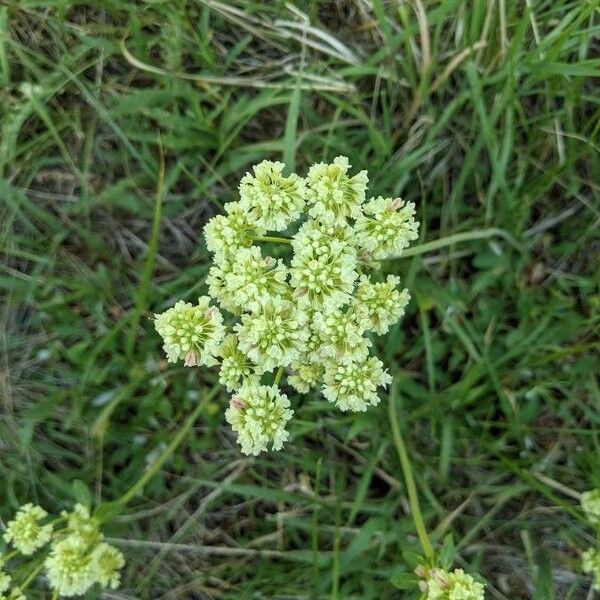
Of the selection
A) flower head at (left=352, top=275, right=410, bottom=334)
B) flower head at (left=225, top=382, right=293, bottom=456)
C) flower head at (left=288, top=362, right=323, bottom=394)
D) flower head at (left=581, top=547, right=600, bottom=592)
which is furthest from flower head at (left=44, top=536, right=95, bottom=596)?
flower head at (left=581, top=547, right=600, bottom=592)

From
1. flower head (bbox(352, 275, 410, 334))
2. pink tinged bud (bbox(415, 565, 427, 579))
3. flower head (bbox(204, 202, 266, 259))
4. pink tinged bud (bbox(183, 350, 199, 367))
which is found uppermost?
flower head (bbox(204, 202, 266, 259))

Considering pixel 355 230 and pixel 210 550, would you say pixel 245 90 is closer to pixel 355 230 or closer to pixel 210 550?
pixel 355 230

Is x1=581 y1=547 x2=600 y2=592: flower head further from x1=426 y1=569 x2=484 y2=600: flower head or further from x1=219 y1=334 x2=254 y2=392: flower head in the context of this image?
x1=219 y1=334 x2=254 y2=392: flower head

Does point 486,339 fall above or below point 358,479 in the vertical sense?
above

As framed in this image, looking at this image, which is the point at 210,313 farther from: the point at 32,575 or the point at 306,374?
the point at 32,575

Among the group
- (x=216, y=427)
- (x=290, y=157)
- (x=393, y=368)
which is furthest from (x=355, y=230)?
(x=216, y=427)

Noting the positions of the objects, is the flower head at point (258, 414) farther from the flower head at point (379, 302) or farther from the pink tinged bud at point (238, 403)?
the flower head at point (379, 302)
